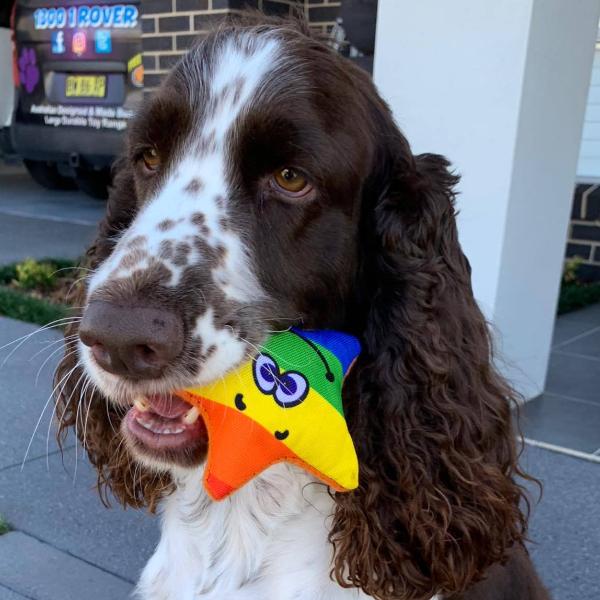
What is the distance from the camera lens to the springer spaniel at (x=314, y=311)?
5.81ft

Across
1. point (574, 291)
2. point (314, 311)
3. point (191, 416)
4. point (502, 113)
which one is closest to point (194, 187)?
point (314, 311)

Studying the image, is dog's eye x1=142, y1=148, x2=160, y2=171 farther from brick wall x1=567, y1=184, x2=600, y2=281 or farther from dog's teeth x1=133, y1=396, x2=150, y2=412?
brick wall x1=567, y1=184, x2=600, y2=281

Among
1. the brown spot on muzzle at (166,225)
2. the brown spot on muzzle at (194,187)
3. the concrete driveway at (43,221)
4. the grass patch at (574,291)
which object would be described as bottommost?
the concrete driveway at (43,221)

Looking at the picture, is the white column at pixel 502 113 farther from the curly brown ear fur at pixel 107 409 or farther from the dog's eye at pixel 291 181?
the dog's eye at pixel 291 181

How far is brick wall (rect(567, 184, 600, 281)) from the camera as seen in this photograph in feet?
23.5

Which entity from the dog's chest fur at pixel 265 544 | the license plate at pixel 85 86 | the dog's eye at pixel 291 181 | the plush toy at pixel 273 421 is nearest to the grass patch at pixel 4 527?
the dog's chest fur at pixel 265 544

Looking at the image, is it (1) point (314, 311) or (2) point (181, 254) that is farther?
(1) point (314, 311)

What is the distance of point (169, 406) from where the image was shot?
1.82 metres

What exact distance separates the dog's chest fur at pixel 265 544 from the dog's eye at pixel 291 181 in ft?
2.26

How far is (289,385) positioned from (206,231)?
1.25ft

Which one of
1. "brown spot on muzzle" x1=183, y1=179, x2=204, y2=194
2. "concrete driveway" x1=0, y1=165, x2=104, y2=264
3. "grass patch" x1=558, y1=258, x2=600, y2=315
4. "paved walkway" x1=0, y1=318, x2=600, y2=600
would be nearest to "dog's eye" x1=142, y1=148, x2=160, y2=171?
"brown spot on muzzle" x1=183, y1=179, x2=204, y2=194

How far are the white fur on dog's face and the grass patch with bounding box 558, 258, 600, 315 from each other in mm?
5171

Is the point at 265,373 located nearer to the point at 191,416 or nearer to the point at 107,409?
the point at 191,416

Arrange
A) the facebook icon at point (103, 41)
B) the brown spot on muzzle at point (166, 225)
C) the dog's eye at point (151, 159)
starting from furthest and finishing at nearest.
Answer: the facebook icon at point (103, 41)
the dog's eye at point (151, 159)
the brown spot on muzzle at point (166, 225)
